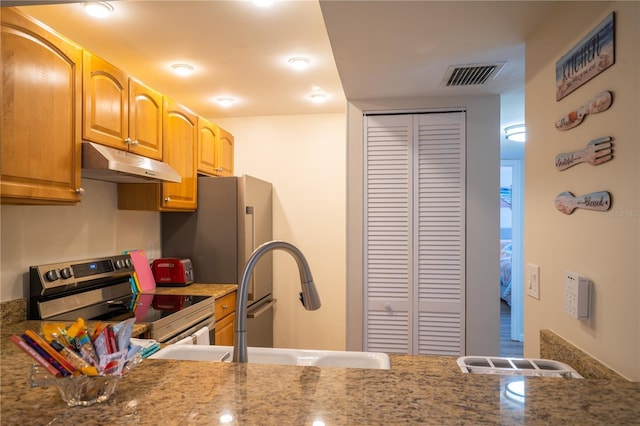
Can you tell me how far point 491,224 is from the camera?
2256mm

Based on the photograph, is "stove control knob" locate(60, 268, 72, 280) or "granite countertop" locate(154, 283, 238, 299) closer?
"stove control knob" locate(60, 268, 72, 280)

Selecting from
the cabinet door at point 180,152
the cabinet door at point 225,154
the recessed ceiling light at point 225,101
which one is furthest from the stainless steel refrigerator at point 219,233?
the recessed ceiling light at point 225,101

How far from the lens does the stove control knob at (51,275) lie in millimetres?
1934

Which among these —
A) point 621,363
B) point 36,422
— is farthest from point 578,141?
point 36,422

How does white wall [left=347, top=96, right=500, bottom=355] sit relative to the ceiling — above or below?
below

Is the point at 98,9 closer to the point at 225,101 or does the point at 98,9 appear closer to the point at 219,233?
the point at 225,101

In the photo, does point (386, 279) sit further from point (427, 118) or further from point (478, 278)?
point (427, 118)

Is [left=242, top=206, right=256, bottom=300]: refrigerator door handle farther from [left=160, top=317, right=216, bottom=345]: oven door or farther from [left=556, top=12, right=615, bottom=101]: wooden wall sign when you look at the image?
[left=556, top=12, right=615, bottom=101]: wooden wall sign

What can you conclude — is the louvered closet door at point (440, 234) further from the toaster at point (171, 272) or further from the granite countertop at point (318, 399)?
the toaster at point (171, 272)

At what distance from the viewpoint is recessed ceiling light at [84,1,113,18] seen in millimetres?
1771

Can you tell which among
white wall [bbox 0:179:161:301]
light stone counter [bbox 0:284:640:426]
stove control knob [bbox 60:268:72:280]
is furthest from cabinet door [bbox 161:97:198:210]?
light stone counter [bbox 0:284:640:426]

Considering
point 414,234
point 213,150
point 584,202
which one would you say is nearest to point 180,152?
point 213,150

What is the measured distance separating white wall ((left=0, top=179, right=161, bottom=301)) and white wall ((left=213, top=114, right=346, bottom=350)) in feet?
4.01

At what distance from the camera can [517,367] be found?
1.12 m
